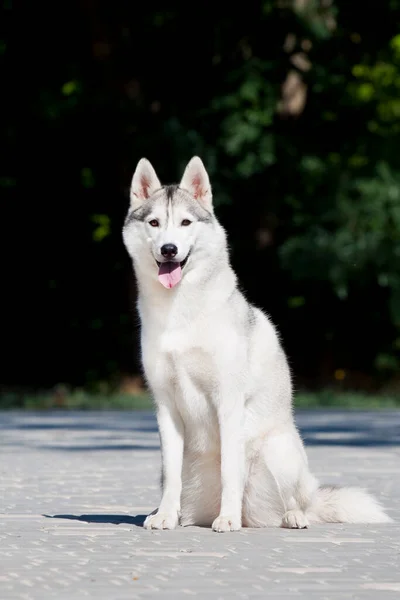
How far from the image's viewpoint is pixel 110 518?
10891 millimetres

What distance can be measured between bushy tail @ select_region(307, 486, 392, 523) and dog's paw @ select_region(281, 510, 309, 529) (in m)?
0.33

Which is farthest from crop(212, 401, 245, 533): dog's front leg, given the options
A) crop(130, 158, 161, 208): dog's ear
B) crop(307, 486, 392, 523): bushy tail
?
crop(130, 158, 161, 208): dog's ear

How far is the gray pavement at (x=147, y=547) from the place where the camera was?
7531 mm

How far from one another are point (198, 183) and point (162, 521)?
2065mm

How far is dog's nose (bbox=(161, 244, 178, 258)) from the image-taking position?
10.1 meters

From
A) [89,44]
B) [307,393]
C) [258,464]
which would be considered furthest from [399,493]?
[89,44]

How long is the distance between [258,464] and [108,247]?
26.7 meters

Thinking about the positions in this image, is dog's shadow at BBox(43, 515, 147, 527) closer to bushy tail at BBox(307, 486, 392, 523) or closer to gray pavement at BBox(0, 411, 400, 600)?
gray pavement at BBox(0, 411, 400, 600)

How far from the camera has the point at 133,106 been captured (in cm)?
3306

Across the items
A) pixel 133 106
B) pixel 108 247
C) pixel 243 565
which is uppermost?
pixel 133 106

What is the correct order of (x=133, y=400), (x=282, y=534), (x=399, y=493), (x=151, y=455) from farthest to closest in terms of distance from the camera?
(x=133, y=400) < (x=151, y=455) < (x=399, y=493) < (x=282, y=534)

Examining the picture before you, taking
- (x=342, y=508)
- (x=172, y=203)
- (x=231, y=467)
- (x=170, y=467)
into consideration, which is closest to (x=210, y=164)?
(x=172, y=203)

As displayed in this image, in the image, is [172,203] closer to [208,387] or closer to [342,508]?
[208,387]

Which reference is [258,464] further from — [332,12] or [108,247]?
[108,247]
